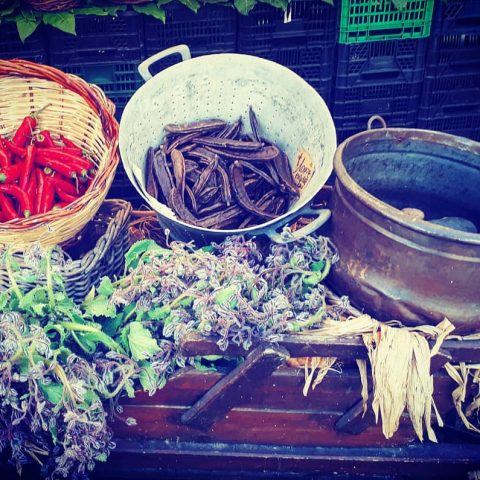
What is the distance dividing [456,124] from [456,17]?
2.02ft

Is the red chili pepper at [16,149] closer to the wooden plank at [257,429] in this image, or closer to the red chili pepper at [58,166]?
the red chili pepper at [58,166]

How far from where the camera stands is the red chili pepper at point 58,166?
2875 millimetres

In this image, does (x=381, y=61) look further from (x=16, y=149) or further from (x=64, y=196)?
(x=16, y=149)

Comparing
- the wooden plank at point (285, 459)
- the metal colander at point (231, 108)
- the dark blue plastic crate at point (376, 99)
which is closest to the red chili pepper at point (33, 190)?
the metal colander at point (231, 108)

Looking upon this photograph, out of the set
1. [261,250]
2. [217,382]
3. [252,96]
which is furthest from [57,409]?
[252,96]

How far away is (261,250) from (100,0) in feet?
4.83

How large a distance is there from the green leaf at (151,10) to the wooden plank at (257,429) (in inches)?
73.1

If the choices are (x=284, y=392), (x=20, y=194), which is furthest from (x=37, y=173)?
(x=284, y=392)

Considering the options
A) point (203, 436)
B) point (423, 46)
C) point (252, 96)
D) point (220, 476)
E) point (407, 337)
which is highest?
point (423, 46)

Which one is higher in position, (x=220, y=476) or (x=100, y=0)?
(x=100, y=0)

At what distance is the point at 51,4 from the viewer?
283 centimetres

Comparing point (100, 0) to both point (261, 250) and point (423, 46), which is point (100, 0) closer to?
point (261, 250)

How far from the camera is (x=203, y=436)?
8.79 ft

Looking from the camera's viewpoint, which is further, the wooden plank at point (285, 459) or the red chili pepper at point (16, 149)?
the red chili pepper at point (16, 149)
